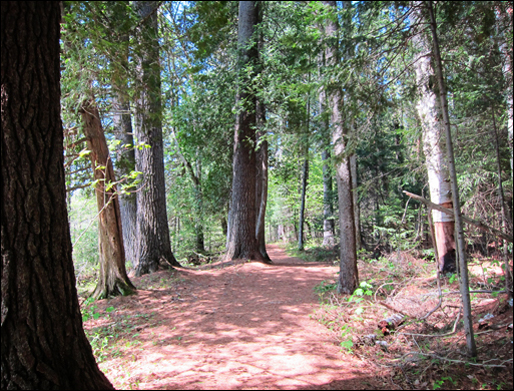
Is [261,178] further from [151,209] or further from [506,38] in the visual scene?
[506,38]

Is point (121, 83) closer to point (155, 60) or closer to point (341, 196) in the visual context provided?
point (155, 60)

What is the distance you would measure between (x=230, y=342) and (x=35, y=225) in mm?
3076

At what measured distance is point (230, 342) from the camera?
449 cm

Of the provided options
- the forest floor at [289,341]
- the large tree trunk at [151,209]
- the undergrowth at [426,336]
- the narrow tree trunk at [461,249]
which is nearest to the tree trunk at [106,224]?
the forest floor at [289,341]

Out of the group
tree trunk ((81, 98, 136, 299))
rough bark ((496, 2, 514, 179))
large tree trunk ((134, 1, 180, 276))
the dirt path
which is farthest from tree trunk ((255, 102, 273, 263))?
rough bark ((496, 2, 514, 179))

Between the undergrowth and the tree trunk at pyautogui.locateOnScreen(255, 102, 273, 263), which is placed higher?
the tree trunk at pyautogui.locateOnScreen(255, 102, 273, 263)

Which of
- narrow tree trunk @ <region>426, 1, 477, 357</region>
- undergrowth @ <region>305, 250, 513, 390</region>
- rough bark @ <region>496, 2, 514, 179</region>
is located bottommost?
undergrowth @ <region>305, 250, 513, 390</region>

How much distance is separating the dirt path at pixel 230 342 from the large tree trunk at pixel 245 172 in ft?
9.25

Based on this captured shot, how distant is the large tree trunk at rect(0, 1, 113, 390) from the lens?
7.33 ft

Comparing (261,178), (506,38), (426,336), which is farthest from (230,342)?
(261,178)

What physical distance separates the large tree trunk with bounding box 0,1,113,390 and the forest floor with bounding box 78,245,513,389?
111 centimetres

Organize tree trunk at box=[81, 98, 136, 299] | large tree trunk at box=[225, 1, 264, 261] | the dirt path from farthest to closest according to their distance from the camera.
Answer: large tree trunk at box=[225, 1, 264, 261], tree trunk at box=[81, 98, 136, 299], the dirt path

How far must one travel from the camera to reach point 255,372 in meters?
3.49

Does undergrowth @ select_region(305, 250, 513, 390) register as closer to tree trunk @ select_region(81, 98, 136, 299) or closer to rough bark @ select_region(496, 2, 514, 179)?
rough bark @ select_region(496, 2, 514, 179)
